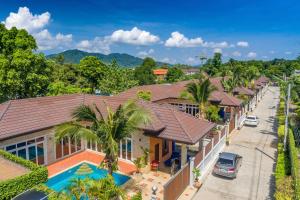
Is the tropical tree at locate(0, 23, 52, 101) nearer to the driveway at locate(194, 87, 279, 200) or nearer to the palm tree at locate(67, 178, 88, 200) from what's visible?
the palm tree at locate(67, 178, 88, 200)

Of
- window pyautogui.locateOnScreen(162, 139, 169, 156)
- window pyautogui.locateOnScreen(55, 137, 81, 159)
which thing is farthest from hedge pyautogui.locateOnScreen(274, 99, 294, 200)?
window pyautogui.locateOnScreen(55, 137, 81, 159)

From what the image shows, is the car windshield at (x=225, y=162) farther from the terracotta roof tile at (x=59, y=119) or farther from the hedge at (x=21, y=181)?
the hedge at (x=21, y=181)

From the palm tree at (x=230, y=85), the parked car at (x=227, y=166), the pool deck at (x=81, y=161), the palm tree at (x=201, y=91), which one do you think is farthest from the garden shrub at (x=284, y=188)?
the palm tree at (x=230, y=85)

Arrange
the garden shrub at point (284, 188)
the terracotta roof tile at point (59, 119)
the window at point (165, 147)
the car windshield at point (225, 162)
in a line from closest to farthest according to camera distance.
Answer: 1. the garden shrub at point (284, 188)
2. the terracotta roof tile at point (59, 119)
3. the car windshield at point (225, 162)
4. the window at point (165, 147)

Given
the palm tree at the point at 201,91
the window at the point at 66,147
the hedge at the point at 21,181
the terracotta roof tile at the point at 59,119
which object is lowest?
the window at the point at 66,147

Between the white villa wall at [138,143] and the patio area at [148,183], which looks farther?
the white villa wall at [138,143]

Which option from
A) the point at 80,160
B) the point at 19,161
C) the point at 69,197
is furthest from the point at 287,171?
the point at 19,161

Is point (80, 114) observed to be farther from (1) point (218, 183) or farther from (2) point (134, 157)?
(1) point (218, 183)
